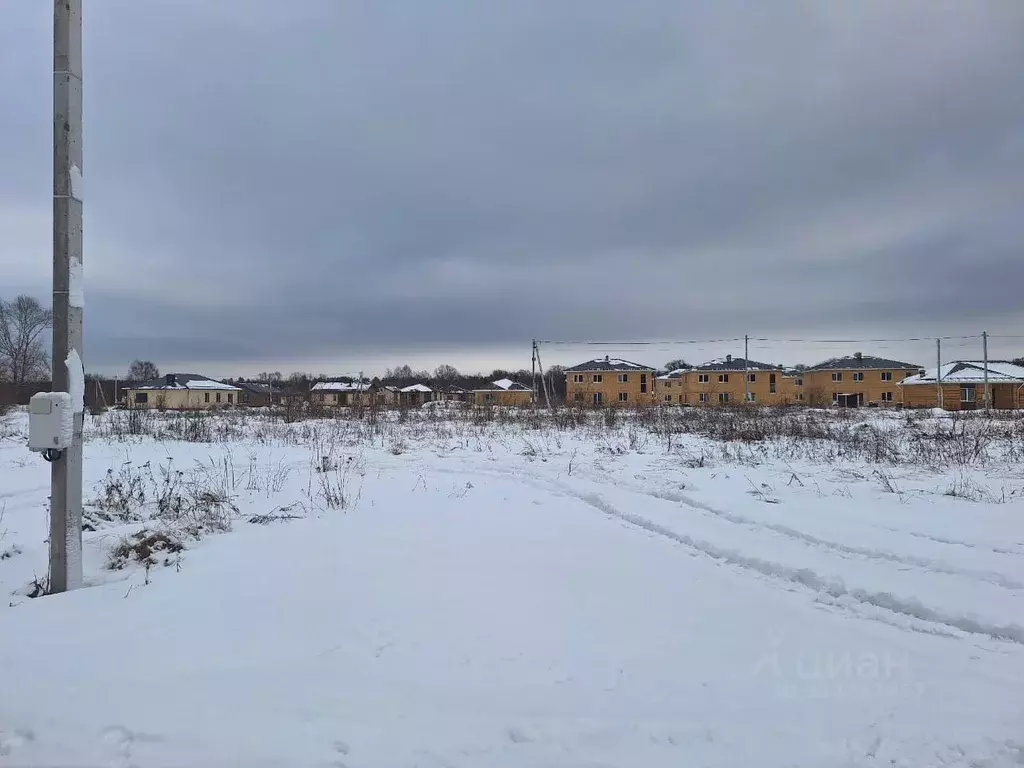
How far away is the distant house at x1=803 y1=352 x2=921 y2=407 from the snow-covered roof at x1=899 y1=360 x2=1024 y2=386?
4.41 meters

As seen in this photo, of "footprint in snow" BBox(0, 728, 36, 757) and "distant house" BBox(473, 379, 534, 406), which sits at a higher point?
"distant house" BBox(473, 379, 534, 406)

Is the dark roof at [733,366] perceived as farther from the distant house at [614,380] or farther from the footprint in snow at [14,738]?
the footprint in snow at [14,738]

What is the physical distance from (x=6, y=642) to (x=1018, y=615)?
577cm

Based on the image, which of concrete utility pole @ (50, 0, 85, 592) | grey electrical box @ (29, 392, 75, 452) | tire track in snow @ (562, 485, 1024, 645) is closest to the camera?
tire track in snow @ (562, 485, 1024, 645)

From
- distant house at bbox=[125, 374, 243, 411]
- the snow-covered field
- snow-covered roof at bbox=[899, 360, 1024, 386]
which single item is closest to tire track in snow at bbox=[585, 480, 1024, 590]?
the snow-covered field

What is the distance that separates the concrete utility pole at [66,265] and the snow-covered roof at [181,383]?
7528cm

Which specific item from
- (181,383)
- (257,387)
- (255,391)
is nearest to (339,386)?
(255,391)

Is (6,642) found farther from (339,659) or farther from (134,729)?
(339,659)

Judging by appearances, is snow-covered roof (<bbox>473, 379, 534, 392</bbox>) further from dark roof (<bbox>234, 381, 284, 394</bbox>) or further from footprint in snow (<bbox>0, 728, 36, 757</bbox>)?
footprint in snow (<bbox>0, 728, 36, 757</bbox>)

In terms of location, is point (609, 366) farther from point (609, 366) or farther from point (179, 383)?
point (179, 383)

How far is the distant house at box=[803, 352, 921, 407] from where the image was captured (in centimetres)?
5825

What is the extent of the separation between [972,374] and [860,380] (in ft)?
35.5

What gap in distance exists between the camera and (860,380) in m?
59.2

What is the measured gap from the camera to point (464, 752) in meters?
2.21
